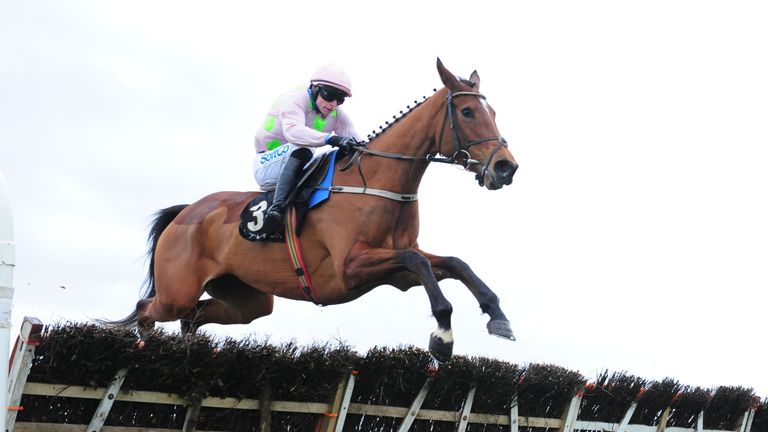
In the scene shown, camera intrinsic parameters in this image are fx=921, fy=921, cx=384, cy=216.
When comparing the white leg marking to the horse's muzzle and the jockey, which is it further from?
the jockey

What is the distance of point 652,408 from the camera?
10.5 metres

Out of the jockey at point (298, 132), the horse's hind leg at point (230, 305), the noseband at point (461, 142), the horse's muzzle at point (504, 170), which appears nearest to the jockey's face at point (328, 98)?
the jockey at point (298, 132)

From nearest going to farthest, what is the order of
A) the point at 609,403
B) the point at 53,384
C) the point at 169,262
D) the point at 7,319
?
the point at 7,319
the point at 53,384
the point at 169,262
the point at 609,403

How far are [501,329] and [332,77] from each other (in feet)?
8.67

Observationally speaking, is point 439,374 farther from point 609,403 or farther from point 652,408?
point 652,408

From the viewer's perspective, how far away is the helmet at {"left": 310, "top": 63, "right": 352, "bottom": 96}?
7695mm

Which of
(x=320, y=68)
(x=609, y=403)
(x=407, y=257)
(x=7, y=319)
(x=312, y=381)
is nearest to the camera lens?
(x=7, y=319)

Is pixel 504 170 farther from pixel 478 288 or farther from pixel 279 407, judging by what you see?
pixel 279 407

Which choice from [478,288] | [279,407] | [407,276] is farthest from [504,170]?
[279,407]

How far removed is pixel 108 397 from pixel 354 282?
1957 millimetres

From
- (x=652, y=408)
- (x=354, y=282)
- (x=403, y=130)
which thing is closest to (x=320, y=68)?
(x=403, y=130)

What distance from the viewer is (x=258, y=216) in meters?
7.79

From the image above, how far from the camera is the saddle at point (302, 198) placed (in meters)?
7.53

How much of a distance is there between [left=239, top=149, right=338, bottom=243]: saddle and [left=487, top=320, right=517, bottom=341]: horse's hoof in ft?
5.93
